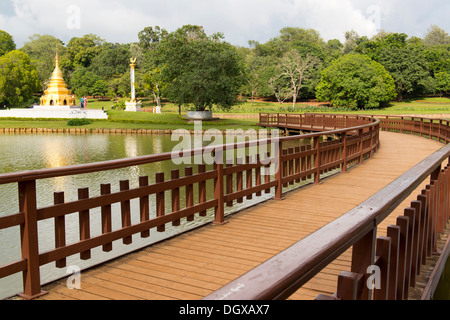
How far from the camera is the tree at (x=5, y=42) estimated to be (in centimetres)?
9300

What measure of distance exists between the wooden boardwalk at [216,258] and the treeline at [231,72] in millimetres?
36470

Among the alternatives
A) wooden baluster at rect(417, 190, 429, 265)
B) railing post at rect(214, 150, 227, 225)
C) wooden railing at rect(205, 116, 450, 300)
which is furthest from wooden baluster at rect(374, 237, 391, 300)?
railing post at rect(214, 150, 227, 225)

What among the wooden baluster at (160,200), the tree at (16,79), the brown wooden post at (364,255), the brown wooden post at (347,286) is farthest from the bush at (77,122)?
the brown wooden post at (347,286)

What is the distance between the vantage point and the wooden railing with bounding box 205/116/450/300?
1.26 m

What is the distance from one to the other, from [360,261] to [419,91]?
3268 inches

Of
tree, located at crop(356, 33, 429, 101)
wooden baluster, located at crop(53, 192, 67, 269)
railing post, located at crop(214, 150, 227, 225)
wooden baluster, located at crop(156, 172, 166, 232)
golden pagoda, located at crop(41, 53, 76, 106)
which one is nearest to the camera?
wooden baluster, located at crop(53, 192, 67, 269)

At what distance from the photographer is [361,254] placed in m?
2.05

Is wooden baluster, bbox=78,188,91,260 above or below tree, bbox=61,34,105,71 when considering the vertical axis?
below

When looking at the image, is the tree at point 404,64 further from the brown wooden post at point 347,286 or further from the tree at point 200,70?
the brown wooden post at point 347,286

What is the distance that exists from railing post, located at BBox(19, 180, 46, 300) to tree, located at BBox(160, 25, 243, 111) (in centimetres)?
3948

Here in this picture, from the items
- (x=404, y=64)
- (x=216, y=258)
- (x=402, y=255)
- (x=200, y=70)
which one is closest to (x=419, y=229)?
(x=402, y=255)

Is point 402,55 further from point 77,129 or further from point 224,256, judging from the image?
point 224,256

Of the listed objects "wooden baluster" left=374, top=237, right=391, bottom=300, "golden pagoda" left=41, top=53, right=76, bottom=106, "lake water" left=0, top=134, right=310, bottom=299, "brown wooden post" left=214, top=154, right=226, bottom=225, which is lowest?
"lake water" left=0, top=134, right=310, bottom=299

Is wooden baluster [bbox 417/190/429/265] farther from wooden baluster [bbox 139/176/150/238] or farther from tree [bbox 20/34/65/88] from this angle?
tree [bbox 20/34/65/88]
